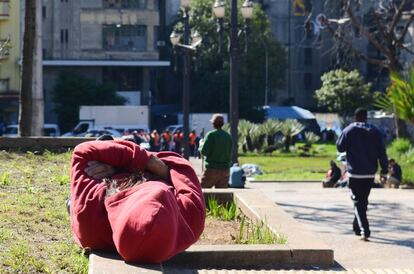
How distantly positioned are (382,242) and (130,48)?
51.0m

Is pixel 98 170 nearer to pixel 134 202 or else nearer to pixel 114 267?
pixel 134 202

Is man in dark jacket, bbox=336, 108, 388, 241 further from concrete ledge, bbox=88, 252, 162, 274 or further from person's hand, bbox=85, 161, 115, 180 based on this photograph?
concrete ledge, bbox=88, 252, 162, 274

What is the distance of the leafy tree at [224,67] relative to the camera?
62.0 meters

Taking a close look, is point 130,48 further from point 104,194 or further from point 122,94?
point 104,194

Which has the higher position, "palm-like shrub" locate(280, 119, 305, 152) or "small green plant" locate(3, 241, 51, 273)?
"small green plant" locate(3, 241, 51, 273)

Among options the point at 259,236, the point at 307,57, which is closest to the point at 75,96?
the point at 307,57

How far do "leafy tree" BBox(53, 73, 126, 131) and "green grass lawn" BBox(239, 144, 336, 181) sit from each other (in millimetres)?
15301

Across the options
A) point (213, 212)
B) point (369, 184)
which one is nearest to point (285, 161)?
point (369, 184)

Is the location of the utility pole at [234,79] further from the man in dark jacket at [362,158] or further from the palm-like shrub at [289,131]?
the palm-like shrub at [289,131]

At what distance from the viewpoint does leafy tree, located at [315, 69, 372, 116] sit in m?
63.9

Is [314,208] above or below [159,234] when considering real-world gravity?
below

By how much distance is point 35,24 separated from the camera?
15.9 meters

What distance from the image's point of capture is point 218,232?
8508mm

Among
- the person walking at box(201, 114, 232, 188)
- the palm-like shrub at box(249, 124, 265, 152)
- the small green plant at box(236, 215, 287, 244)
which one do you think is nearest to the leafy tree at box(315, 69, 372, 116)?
the palm-like shrub at box(249, 124, 265, 152)
